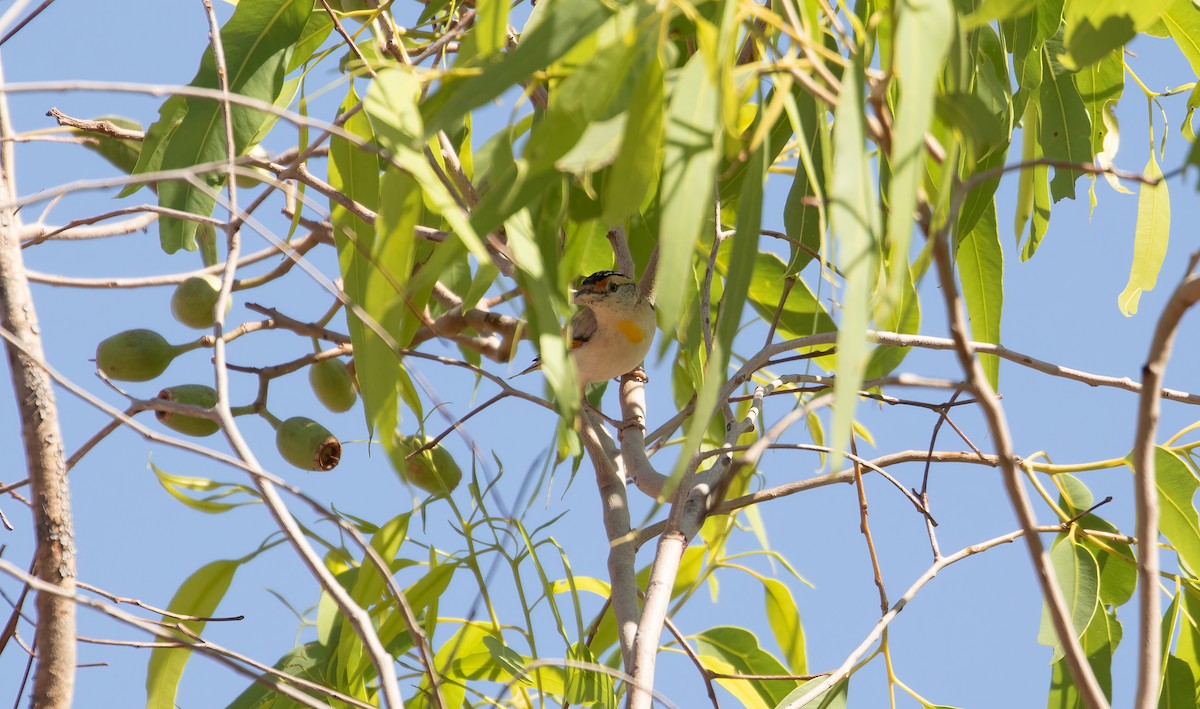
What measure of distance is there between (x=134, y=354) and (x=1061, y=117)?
1581 millimetres

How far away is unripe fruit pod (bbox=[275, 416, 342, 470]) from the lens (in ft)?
6.14

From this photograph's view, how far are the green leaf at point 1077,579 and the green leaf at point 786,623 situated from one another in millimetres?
604

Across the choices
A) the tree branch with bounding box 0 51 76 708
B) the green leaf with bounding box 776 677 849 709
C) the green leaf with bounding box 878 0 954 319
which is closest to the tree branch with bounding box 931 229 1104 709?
the green leaf with bounding box 878 0 954 319

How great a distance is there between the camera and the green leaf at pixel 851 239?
2.21 feet

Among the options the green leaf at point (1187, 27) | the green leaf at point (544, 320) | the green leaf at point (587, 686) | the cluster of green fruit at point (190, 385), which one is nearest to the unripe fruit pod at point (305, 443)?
the cluster of green fruit at point (190, 385)

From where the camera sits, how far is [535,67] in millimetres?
923

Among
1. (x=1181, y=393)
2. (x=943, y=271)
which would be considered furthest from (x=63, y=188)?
(x=1181, y=393)

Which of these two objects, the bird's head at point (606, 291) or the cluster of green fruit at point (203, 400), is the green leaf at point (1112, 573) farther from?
the cluster of green fruit at point (203, 400)

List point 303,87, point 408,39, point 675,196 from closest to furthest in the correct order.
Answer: point 675,196
point 303,87
point 408,39

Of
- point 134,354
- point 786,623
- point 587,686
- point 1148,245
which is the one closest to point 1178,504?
point 1148,245

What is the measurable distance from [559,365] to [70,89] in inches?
17.1

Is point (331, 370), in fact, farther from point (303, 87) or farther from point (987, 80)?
point (987, 80)

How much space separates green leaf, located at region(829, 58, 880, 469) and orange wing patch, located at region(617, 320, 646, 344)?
63.5 inches

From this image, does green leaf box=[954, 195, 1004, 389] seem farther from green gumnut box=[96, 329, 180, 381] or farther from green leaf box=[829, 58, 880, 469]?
green gumnut box=[96, 329, 180, 381]
